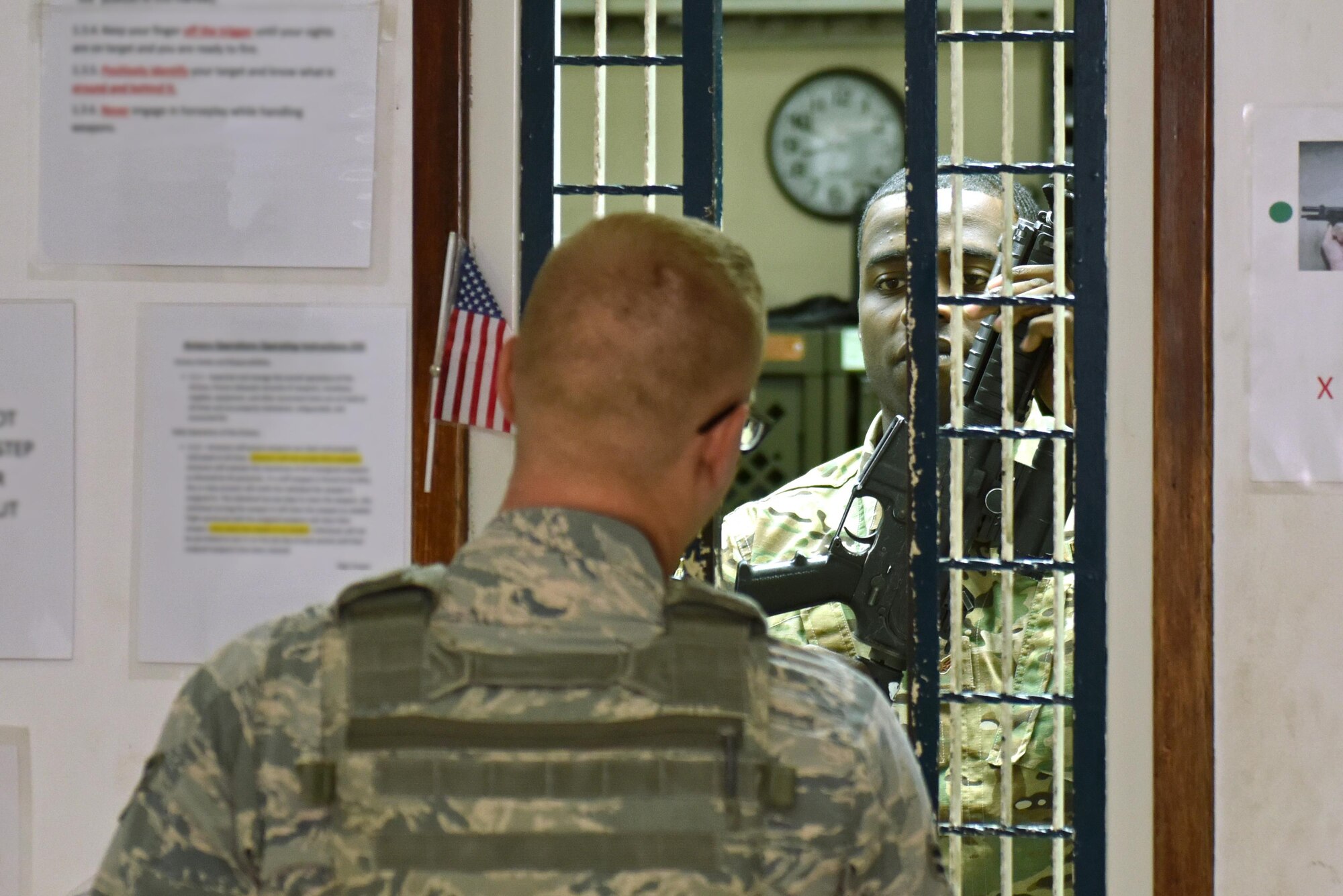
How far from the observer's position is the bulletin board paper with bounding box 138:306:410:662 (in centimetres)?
156

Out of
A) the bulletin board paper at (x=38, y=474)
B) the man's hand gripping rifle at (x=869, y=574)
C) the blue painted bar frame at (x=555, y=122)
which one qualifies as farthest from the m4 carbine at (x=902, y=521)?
the bulletin board paper at (x=38, y=474)

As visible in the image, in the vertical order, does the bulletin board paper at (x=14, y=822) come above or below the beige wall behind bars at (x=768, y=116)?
below

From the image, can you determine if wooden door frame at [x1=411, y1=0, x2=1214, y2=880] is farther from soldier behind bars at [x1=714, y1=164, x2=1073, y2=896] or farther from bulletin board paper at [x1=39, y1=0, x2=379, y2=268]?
bulletin board paper at [x1=39, y1=0, x2=379, y2=268]

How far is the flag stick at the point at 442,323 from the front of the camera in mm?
1522

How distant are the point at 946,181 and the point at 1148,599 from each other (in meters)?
1.23

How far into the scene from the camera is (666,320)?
1.00 metres

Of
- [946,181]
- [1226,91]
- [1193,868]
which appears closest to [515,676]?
[1193,868]

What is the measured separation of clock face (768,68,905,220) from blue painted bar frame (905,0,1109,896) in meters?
3.84

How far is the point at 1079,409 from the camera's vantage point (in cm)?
151

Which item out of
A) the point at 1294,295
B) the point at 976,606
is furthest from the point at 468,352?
the point at 976,606

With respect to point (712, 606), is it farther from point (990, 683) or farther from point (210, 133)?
point (990, 683)

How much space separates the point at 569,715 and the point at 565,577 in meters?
0.10

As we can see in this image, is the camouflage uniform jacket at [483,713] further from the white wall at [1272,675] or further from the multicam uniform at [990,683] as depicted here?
the multicam uniform at [990,683]

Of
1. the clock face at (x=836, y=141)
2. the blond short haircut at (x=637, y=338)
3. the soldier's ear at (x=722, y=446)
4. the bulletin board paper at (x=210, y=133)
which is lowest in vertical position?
the soldier's ear at (x=722, y=446)
